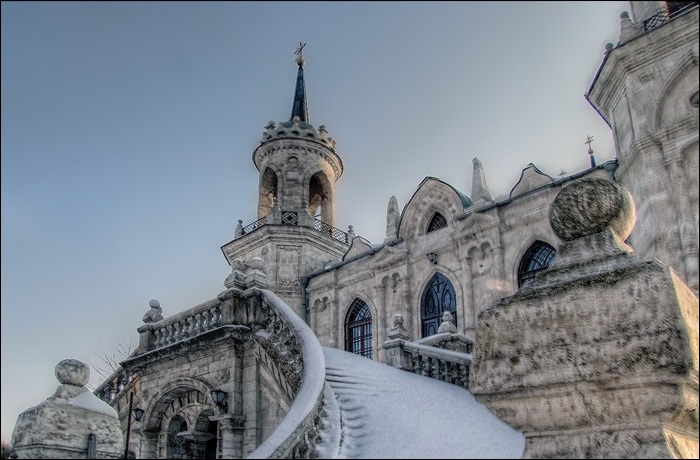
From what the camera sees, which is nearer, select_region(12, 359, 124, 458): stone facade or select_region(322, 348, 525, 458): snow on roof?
select_region(322, 348, 525, 458): snow on roof

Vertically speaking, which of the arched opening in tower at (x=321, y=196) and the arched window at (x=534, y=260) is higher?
the arched opening in tower at (x=321, y=196)

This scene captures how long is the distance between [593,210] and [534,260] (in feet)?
46.8

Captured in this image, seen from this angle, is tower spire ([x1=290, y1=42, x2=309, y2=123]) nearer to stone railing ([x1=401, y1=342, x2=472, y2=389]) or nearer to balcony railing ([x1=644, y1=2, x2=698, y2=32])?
balcony railing ([x1=644, y1=2, x2=698, y2=32])

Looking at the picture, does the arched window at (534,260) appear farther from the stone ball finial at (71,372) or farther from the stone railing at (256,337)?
the stone ball finial at (71,372)

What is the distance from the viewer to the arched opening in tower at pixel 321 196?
1096 inches

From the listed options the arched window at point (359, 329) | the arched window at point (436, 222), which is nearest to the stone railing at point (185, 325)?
the arched window at point (359, 329)

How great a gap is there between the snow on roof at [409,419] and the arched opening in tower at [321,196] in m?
17.7

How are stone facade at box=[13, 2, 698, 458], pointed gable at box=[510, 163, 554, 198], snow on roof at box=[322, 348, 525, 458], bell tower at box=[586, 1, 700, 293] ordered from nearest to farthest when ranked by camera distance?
stone facade at box=[13, 2, 698, 458] → snow on roof at box=[322, 348, 525, 458] → bell tower at box=[586, 1, 700, 293] → pointed gable at box=[510, 163, 554, 198]

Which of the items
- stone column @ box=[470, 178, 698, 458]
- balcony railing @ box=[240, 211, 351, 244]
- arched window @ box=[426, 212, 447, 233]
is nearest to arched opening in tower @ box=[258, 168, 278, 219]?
balcony railing @ box=[240, 211, 351, 244]

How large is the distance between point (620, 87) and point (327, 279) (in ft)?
39.5

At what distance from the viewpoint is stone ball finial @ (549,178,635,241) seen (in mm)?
3535

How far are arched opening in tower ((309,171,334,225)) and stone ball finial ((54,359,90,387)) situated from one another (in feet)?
70.9

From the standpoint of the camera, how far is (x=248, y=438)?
447 inches

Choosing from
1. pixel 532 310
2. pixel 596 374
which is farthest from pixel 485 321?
pixel 596 374
